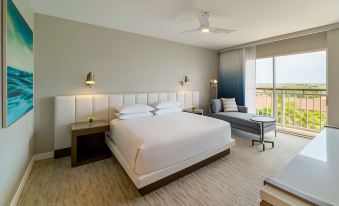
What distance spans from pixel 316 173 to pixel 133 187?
197cm

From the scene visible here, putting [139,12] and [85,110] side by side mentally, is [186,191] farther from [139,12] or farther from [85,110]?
[139,12]

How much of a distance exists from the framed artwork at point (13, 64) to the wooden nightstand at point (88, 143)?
33.1 inches

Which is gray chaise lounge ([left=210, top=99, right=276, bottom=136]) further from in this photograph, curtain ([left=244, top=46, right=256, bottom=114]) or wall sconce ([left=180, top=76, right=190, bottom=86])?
wall sconce ([left=180, top=76, right=190, bottom=86])

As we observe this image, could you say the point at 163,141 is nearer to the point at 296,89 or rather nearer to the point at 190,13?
the point at 190,13

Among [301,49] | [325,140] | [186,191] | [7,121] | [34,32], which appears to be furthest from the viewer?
[301,49]

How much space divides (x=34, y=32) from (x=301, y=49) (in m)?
5.75

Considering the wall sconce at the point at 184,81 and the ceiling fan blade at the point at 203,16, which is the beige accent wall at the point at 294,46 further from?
the ceiling fan blade at the point at 203,16

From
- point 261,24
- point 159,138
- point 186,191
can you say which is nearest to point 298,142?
point 261,24

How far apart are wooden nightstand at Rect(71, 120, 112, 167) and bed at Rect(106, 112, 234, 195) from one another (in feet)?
0.83

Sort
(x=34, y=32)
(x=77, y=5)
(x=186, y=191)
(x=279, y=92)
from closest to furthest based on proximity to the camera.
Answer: (x=186, y=191) → (x=77, y=5) → (x=34, y=32) → (x=279, y=92)

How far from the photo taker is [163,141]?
81.6 inches

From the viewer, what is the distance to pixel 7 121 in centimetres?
152

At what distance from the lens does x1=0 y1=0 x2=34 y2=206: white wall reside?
153 cm

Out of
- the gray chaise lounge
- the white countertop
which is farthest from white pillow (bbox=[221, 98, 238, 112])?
the white countertop
